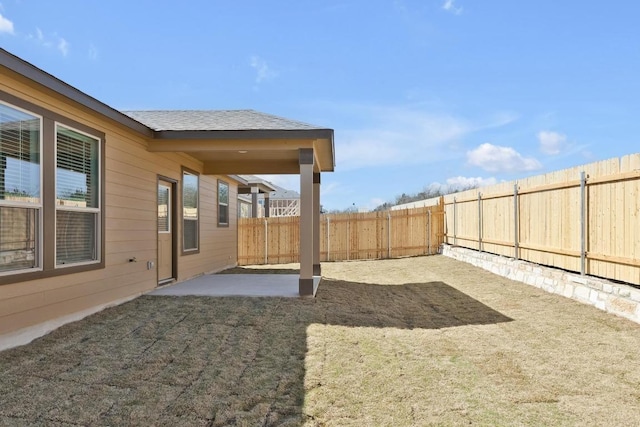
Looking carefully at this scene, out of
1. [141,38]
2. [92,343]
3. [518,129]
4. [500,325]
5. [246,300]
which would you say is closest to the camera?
[92,343]

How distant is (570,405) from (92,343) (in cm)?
441

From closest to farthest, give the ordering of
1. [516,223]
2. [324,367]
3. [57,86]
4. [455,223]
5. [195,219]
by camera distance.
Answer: [324,367] < [57,86] < [516,223] < [195,219] < [455,223]

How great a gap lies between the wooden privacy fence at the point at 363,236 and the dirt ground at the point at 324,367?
26.1ft

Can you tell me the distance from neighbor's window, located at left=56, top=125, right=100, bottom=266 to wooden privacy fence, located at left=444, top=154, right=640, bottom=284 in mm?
7232

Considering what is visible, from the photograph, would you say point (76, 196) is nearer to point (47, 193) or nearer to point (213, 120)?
point (47, 193)

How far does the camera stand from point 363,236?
1471 cm

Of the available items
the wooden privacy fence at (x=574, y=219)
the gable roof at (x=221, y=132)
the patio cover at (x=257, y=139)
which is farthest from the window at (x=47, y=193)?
the wooden privacy fence at (x=574, y=219)

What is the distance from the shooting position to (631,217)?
571 cm

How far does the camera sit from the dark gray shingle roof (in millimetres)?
7012

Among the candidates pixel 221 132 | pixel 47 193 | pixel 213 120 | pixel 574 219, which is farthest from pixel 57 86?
pixel 574 219

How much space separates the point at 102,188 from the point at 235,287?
3014 mm

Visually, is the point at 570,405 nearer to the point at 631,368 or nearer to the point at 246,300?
the point at 631,368

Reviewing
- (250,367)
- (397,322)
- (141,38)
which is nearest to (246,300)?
(397,322)

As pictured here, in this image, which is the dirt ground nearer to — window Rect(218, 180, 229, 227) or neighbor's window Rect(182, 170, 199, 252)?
neighbor's window Rect(182, 170, 199, 252)
